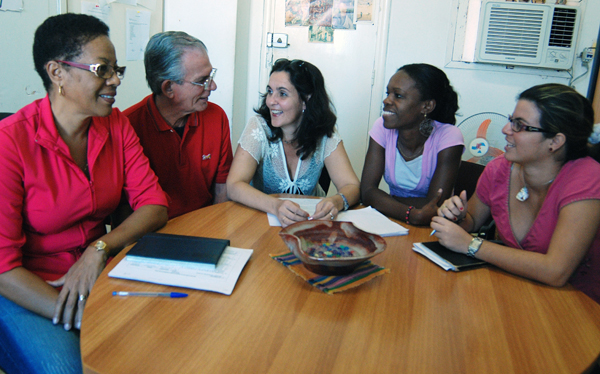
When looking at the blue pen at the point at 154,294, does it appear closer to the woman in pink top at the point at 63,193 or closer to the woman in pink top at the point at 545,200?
the woman in pink top at the point at 63,193

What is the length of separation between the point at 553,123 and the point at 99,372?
1.46 meters

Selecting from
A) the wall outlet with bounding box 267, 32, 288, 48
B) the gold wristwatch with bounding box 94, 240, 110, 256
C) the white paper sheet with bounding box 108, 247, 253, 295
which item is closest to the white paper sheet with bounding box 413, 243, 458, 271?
the white paper sheet with bounding box 108, 247, 253, 295

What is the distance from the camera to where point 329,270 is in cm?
109

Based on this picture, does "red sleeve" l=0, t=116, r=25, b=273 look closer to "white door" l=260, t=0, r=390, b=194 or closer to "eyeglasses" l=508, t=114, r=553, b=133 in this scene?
"eyeglasses" l=508, t=114, r=553, b=133

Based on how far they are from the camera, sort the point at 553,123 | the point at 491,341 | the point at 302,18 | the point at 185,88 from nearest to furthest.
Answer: the point at 491,341 < the point at 553,123 < the point at 185,88 < the point at 302,18

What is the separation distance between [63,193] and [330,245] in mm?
879

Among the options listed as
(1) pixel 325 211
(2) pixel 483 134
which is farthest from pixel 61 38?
(2) pixel 483 134

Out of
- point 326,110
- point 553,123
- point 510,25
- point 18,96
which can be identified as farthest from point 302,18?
point 553,123

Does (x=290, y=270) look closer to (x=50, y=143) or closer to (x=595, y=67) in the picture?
(x=50, y=143)

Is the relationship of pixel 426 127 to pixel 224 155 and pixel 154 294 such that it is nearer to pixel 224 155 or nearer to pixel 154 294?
pixel 224 155

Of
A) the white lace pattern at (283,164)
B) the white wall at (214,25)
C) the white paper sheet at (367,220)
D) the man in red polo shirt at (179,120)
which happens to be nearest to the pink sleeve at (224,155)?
the man in red polo shirt at (179,120)

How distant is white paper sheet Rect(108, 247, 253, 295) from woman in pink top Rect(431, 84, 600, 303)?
2.29 ft

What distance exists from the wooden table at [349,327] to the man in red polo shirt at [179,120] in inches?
33.7

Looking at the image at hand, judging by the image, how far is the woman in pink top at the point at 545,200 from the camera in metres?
1.22
